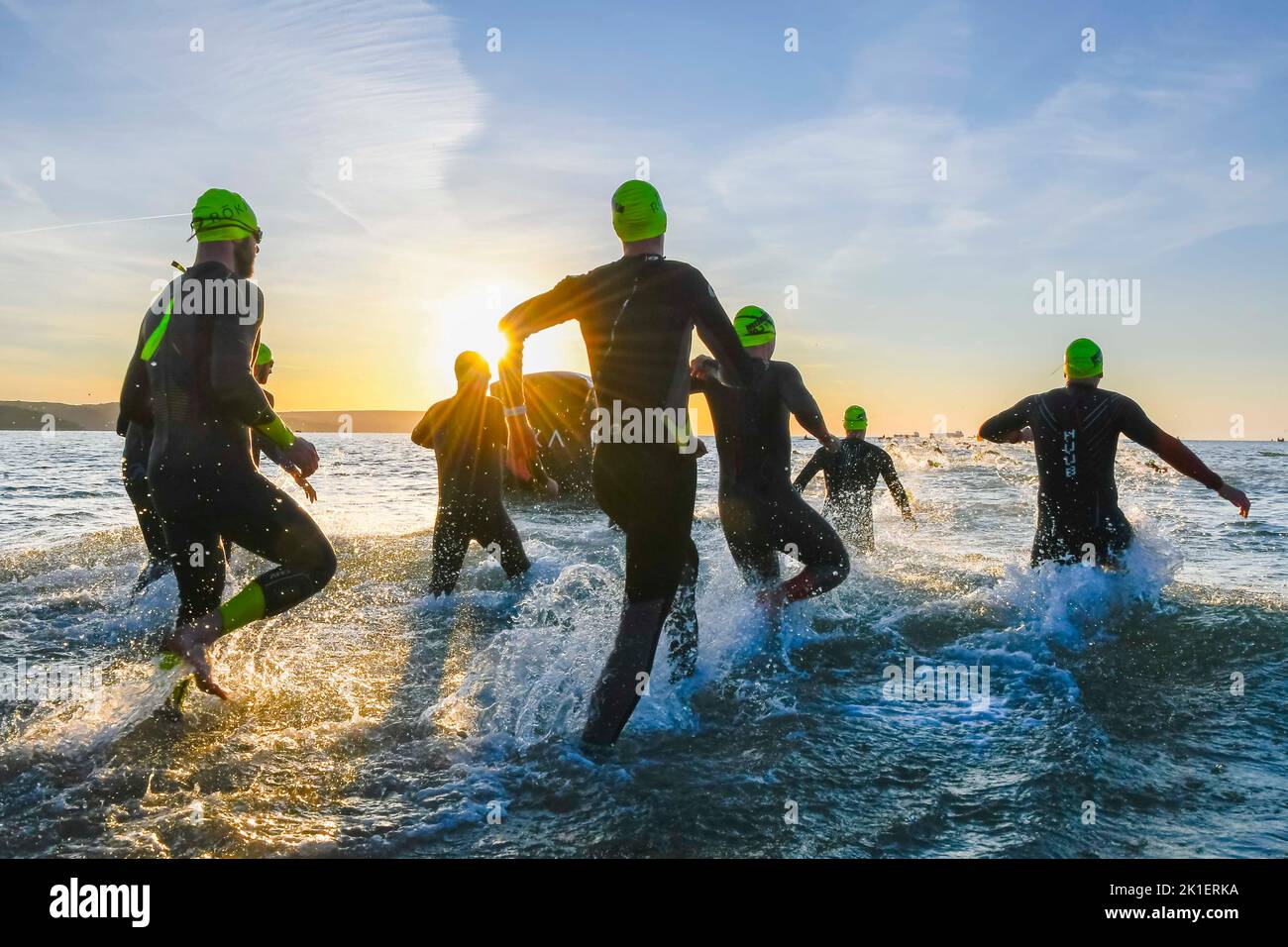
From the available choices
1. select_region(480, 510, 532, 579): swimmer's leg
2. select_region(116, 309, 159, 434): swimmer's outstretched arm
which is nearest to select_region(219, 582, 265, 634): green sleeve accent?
select_region(116, 309, 159, 434): swimmer's outstretched arm

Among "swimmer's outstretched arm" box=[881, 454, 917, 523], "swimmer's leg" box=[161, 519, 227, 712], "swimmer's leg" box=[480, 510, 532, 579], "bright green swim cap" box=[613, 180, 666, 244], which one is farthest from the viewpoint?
"swimmer's outstretched arm" box=[881, 454, 917, 523]

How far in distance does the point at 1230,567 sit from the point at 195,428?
10960 mm

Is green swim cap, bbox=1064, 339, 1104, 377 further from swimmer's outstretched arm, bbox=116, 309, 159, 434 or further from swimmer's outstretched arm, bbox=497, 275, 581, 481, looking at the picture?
swimmer's outstretched arm, bbox=116, 309, 159, 434

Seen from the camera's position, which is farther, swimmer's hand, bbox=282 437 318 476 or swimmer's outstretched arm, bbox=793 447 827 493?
swimmer's outstretched arm, bbox=793 447 827 493

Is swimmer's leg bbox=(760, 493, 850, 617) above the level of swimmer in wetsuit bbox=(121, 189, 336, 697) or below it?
below

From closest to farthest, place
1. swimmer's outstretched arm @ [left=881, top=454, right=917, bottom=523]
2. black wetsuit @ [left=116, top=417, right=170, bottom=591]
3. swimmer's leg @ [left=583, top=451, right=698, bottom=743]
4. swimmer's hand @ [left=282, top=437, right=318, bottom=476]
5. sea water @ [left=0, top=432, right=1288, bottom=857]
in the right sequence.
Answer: sea water @ [left=0, top=432, right=1288, bottom=857] → swimmer's leg @ [left=583, top=451, right=698, bottom=743] → swimmer's hand @ [left=282, top=437, right=318, bottom=476] → black wetsuit @ [left=116, top=417, right=170, bottom=591] → swimmer's outstretched arm @ [left=881, top=454, right=917, bottom=523]

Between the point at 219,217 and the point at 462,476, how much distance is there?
3858 mm

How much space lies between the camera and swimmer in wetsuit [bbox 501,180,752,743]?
156 inches

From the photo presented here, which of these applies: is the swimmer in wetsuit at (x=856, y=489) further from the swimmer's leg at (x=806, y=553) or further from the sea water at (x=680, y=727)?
the swimmer's leg at (x=806, y=553)

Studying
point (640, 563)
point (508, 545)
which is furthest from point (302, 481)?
point (508, 545)

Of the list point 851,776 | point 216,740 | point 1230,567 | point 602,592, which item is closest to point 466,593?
point 602,592

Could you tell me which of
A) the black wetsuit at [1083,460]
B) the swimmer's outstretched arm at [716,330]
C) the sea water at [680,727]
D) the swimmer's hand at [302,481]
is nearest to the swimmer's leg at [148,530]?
the sea water at [680,727]

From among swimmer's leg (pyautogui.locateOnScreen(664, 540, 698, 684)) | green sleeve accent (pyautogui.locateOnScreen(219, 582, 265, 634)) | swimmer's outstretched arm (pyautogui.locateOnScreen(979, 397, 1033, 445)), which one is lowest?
swimmer's leg (pyautogui.locateOnScreen(664, 540, 698, 684))

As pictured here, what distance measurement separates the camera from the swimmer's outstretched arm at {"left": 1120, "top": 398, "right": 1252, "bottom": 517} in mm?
6062
